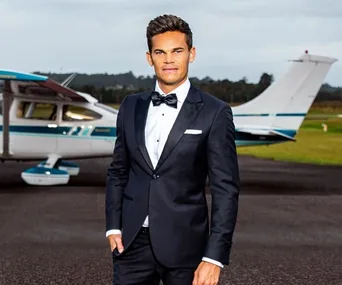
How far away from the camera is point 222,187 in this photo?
2.58 metres

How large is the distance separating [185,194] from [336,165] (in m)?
16.7

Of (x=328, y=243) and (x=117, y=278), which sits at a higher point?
(x=117, y=278)

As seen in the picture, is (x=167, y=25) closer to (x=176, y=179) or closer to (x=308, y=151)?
(x=176, y=179)

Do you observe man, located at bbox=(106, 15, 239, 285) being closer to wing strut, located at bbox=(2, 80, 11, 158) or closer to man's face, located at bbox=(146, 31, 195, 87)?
man's face, located at bbox=(146, 31, 195, 87)

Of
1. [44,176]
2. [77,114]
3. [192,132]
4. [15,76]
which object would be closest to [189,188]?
[192,132]

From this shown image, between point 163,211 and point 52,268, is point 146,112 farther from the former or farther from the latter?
point 52,268

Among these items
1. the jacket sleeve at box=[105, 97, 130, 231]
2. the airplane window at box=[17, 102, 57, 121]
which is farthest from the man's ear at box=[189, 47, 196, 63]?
the airplane window at box=[17, 102, 57, 121]

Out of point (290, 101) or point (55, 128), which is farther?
point (290, 101)

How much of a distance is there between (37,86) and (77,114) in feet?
3.60

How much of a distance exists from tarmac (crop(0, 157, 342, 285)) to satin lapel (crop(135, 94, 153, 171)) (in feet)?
9.94

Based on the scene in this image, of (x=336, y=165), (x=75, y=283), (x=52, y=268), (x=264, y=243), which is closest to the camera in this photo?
(x=75, y=283)

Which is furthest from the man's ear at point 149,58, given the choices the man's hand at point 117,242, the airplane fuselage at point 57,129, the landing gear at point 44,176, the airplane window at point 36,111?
the airplane window at point 36,111

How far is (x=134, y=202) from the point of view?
2.71 m

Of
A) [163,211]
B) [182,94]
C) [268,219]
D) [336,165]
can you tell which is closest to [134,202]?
→ [163,211]
